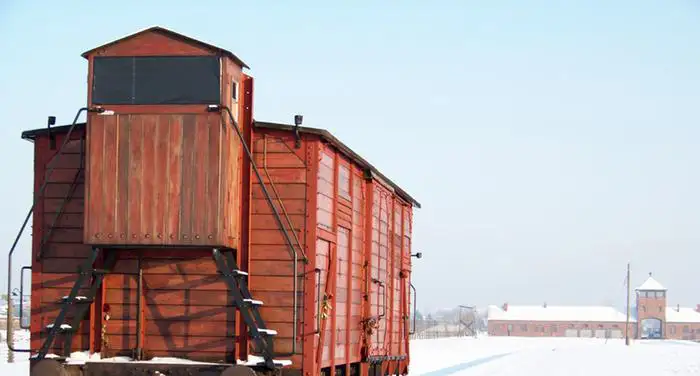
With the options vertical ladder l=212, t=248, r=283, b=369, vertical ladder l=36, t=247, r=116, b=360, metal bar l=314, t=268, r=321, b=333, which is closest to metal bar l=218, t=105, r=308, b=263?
metal bar l=314, t=268, r=321, b=333

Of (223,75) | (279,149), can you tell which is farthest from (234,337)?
(223,75)

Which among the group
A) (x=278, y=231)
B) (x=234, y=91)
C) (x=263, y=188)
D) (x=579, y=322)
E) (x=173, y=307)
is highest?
(x=234, y=91)

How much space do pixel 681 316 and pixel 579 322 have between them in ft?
52.5

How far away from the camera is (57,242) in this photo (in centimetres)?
1327

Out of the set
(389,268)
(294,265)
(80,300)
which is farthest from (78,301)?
(389,268)

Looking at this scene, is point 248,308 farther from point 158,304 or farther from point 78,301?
point 78,301

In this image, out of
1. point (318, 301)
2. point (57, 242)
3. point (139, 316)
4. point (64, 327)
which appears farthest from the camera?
point (57, 242)

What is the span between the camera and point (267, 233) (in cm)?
1291

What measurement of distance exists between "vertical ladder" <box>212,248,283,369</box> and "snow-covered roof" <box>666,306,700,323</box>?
149847 millimetres

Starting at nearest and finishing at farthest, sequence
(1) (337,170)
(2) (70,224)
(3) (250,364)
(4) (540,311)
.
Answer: (3) (250,364), (2) (70,224), (1) (337,170), (4) (540,311)

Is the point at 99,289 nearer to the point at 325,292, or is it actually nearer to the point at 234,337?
the point at 234,337

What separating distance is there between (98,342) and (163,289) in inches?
44.1

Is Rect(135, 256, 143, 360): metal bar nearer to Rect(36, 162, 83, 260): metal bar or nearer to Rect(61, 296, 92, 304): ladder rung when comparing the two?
Rect(61, 296, 92, 304): ladder rung

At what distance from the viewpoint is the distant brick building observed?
499 ft
